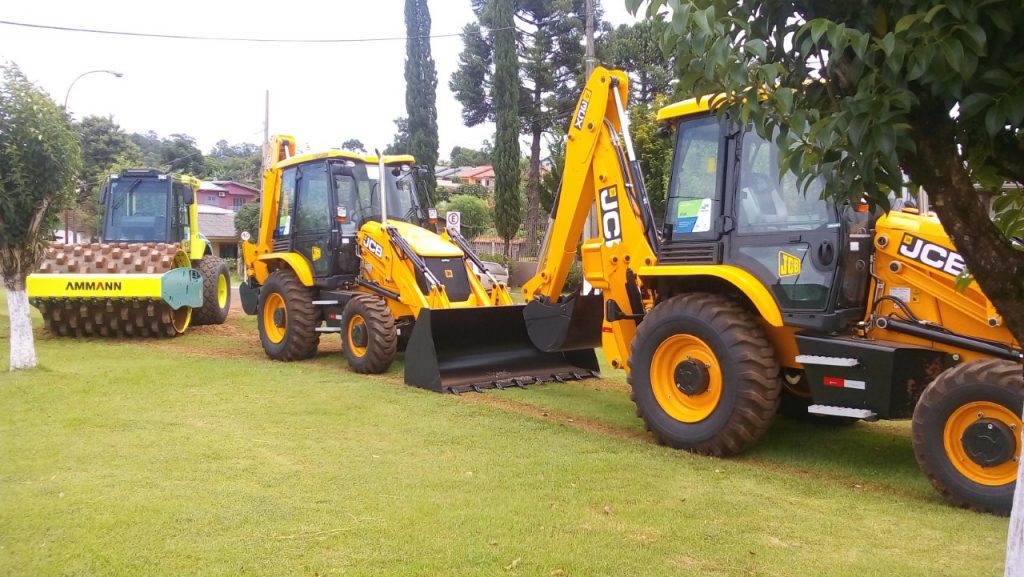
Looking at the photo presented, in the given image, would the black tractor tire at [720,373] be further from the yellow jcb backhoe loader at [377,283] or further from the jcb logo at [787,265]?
the yellow jcb backhoe loader at [377,283]

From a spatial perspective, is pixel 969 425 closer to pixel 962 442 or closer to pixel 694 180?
pixel 962 442

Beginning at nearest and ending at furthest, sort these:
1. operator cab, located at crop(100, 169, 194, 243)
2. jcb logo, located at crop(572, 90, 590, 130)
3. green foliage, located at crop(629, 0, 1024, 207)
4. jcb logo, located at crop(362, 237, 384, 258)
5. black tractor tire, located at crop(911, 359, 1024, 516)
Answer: green foliage, located at crop(629, 0, 1024, 207) → black tractor tire, located at crop(911, 359, 1024, 516) → jcb logo, located at crop(572, 90, 590, 130) → jcb logo, located at crop(362, 237, 384, 258) → operator cab, located at crop(100, 169, 194, 243)

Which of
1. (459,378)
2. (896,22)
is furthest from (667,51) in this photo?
(459,378)

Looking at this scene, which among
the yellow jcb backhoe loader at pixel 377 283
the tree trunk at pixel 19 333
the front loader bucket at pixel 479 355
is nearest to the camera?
the front loader bucket at pixel 479 355

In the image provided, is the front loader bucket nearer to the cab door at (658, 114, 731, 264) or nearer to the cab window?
the cab door at (658, 114, 731, 264)

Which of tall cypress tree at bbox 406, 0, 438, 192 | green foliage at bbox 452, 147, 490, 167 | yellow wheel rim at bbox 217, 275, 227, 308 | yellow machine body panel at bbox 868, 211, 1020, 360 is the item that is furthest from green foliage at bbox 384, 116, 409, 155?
green foliage at bbox 452, 147, 490, 167

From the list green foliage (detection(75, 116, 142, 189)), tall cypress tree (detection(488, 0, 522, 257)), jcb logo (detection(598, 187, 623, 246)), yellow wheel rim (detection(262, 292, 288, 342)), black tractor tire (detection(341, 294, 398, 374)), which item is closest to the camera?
jcb logo (detection(598, 187, 623, 246))

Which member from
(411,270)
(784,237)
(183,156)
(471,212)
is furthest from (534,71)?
(183,156)

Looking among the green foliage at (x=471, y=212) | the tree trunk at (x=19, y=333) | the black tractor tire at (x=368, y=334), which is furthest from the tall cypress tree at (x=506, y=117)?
the tree trunk at (x=19, y=333)

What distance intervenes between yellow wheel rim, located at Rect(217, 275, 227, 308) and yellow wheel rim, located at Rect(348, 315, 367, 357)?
6.09 m

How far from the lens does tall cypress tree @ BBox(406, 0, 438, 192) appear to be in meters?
31.0

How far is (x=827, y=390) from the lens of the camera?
18.3 feet

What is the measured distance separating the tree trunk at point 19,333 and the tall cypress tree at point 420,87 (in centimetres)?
2216

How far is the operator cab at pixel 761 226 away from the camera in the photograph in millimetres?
5617
